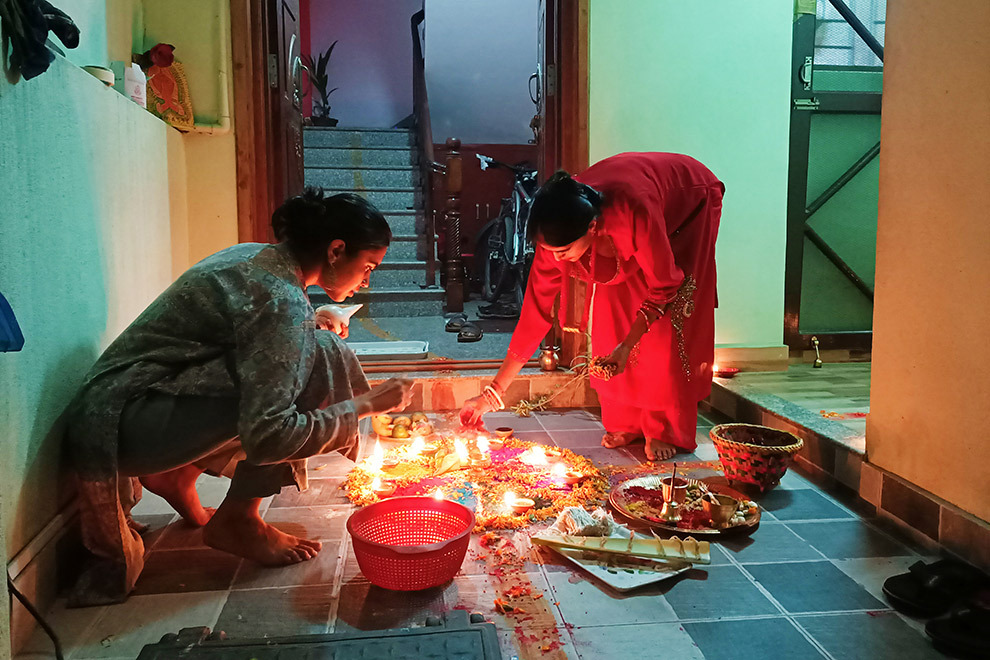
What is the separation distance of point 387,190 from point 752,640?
620 cm

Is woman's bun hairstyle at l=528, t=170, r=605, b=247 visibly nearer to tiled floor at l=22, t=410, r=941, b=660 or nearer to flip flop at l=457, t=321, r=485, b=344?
tiled floor at l=22, t=410, r=941, b=660

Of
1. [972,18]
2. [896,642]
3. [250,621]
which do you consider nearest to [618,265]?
[972,18]

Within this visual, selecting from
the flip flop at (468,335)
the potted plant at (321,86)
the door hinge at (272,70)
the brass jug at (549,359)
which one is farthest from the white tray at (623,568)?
the potted plant at (321,86)

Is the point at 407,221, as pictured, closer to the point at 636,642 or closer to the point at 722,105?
the point at 722,105

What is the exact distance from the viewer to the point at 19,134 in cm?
160

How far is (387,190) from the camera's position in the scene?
283 inches

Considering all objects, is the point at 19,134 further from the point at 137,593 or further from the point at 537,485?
the point at 537,485

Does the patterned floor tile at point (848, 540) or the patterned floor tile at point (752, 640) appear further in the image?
the patterned floor tile at point (848, 540)

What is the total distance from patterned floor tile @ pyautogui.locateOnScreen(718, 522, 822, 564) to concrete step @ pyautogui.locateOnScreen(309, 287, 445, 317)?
4290mm

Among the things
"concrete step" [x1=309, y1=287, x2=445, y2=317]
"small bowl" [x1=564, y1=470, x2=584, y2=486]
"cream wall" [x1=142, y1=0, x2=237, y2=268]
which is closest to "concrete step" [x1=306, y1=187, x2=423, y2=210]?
"concrete step" [x1=309, y1=287, x2=445, y2=317]

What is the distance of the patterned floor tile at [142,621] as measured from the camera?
5.11ft

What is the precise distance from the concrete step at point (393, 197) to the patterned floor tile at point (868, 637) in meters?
6.01

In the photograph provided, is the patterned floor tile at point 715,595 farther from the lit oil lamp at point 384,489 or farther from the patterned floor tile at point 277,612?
the lit oil lamp at point 384,489

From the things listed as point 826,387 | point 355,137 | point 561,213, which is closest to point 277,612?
point 561,213
